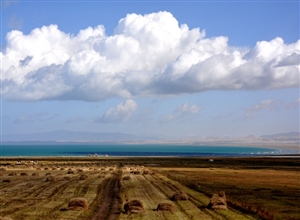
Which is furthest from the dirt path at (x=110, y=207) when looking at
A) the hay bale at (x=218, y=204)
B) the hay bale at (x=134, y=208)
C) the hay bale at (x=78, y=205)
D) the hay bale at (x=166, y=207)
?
the hay bale at (x=218, y=204)

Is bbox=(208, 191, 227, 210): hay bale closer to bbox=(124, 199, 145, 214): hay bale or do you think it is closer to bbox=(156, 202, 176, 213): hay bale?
bbox=(156, 202, 176, 213): hay bale

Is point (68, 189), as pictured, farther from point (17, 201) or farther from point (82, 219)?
point (82, 219)

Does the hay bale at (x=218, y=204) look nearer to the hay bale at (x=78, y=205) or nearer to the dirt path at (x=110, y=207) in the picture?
the dirt path at (x=110, y=207)

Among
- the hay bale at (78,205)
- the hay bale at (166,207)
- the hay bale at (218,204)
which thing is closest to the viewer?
the hay bale at (166,207)

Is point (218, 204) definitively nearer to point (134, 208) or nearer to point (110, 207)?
point (134, 208)

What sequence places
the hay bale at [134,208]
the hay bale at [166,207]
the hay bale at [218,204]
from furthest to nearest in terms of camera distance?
the hay bale at [218,204], the hay bale at [166,207], the hay bale at [134,208]

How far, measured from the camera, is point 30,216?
3088 centimetres

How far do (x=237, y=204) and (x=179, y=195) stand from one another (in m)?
5.40

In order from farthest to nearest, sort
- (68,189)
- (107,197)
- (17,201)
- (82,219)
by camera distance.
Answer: (68,189) → (107,197) → (17,201) → (82,219)

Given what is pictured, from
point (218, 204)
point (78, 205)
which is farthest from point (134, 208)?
point (218, 204)

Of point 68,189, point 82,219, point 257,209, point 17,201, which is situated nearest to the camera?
point 82,219

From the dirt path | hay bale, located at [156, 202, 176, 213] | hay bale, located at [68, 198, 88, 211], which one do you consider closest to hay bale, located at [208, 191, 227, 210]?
hay bale, located at [156, 202, 176, 213]

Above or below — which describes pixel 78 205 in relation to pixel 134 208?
above

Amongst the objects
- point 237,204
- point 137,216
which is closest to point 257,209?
point 237,204
